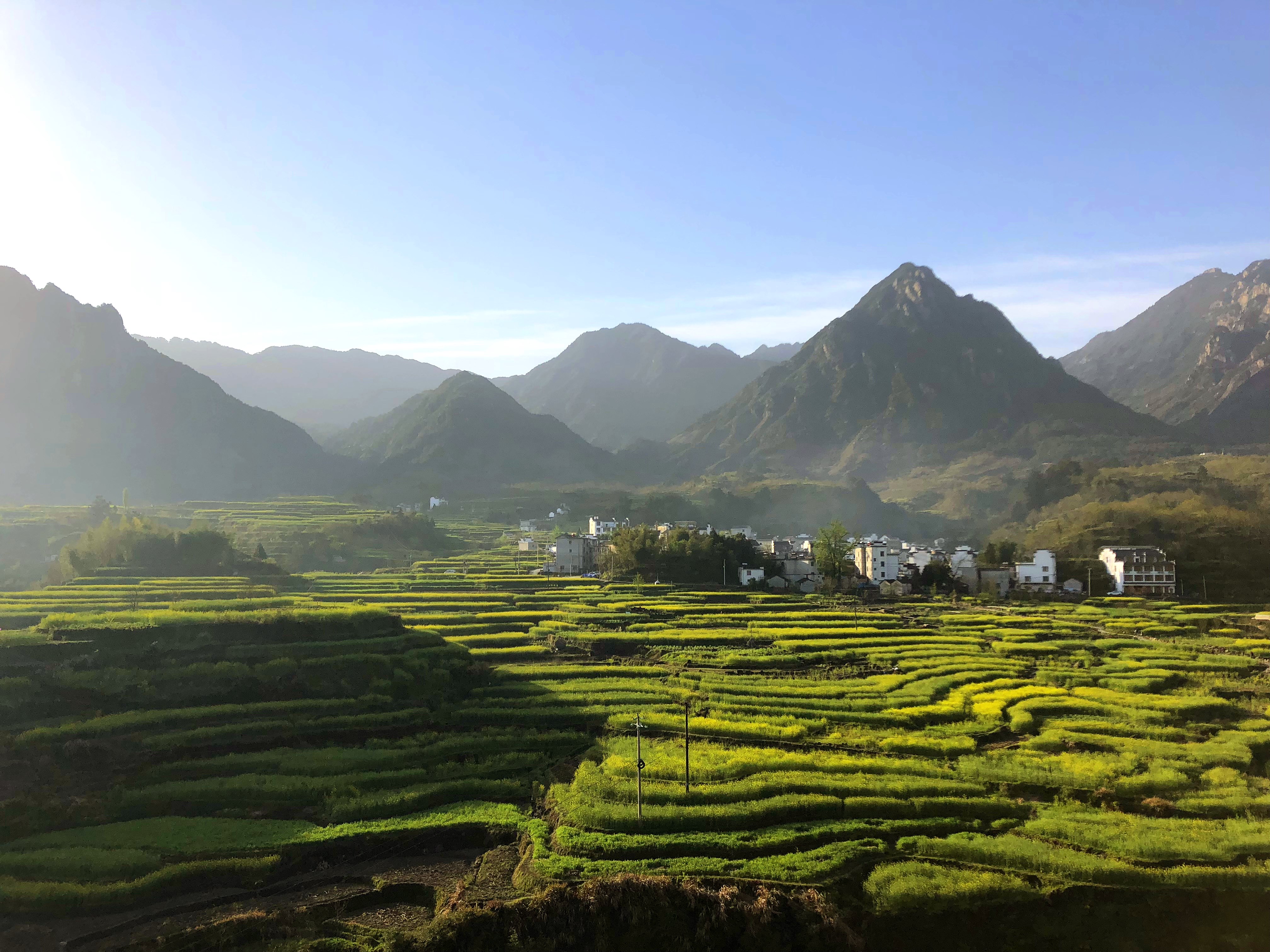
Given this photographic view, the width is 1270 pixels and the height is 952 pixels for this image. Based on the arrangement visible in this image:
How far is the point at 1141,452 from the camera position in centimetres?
14525

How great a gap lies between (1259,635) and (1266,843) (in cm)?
3678

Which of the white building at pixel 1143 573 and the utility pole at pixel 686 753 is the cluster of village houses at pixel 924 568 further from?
the utility pole at pixel 686 753

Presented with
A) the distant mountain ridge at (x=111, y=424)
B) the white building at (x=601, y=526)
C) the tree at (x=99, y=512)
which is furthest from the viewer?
the distant mountain ridge at (x=111, y=424)

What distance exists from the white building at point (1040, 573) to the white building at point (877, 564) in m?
11.2

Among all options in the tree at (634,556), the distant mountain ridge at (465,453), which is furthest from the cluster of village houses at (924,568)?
the distant mountain ridge at (465,453)

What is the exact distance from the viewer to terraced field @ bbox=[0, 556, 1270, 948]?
19219 millimetres

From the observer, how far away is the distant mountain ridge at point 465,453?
15838 centimetres

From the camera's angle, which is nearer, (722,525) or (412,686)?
(412,686)

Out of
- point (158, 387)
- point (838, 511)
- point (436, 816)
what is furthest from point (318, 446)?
point (436, 816)

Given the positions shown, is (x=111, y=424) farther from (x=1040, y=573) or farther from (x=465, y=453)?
(x=1040, y=573)

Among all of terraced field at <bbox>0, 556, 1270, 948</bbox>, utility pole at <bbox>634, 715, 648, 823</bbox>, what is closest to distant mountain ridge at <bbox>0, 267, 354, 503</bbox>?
terraced field at <bbox>0, 556, 1270, 948</bbox>

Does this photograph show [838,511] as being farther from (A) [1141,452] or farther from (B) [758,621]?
(B) [758,621]

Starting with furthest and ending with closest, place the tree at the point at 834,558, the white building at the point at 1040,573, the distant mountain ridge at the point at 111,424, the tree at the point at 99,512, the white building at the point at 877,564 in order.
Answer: the distant mountain ridge at the point at 111,424 < the tree at the point at 99,512 < the white building at the point at 877,564 < the white building at the point at 1040,573 < the tree at the point at 834,558

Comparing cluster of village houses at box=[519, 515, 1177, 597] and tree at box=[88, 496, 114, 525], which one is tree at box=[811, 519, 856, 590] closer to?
cluster of village houses at box=[519, 515, 1177, 597]
